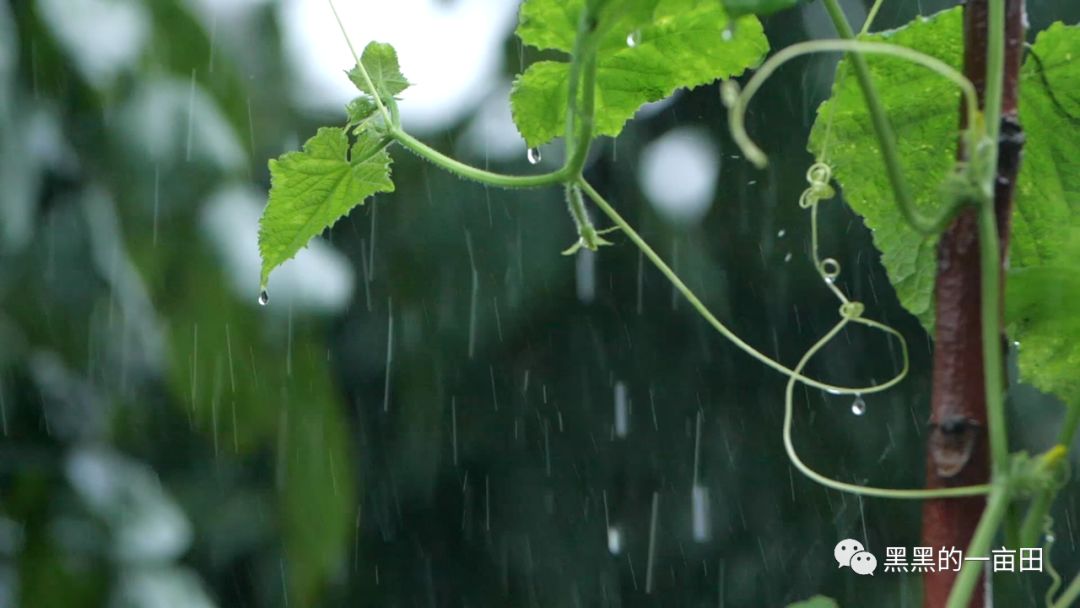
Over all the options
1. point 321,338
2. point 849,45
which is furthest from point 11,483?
point 849,45

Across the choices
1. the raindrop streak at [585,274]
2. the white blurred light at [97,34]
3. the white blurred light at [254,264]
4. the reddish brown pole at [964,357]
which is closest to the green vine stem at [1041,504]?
the reddish brown pole at [964,357]

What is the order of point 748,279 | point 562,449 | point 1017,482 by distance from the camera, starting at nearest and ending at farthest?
point 1017,482 → point 748,279 → point 562,449

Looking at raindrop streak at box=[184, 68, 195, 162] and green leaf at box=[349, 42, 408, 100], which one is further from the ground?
raindrop streak at box=[184, 68, 195, 162]

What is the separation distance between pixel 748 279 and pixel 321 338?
16.4 inches

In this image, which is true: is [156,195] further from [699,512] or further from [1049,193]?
[1049,193]

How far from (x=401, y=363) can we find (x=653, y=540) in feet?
1.06

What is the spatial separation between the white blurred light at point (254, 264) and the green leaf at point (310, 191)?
1.62 ft

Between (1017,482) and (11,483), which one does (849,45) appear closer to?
(1017,482)

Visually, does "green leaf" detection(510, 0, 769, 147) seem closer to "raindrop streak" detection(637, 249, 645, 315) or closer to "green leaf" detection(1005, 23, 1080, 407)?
"green leaf" detection(1005, 23, 1080, 407)

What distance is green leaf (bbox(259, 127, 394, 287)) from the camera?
0.36 meters

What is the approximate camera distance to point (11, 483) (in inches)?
35.5

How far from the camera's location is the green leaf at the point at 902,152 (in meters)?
0.34

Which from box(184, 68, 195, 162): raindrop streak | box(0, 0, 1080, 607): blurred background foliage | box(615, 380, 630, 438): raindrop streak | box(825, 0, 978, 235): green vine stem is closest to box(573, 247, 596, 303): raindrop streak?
box(0, 0, 1080, 607): blurred background foliage

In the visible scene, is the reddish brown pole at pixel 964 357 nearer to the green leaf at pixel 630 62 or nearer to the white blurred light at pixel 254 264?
the green leaf at pixel 630 62
